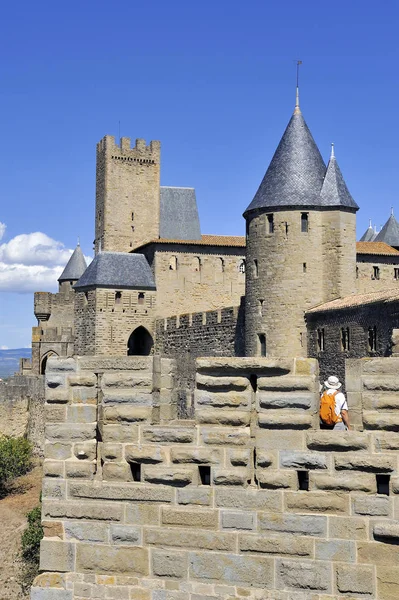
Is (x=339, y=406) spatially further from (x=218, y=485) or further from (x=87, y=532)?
(x=87, y=532)

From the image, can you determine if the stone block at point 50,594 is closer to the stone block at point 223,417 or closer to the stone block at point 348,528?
the stone block at point 223,417

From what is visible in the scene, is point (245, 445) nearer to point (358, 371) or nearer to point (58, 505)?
point (358, 371)

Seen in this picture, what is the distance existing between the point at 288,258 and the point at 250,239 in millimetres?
1889

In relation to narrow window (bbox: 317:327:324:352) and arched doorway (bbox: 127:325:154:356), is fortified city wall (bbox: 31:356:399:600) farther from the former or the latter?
arched doorway (bbox: 127:325:154:356)

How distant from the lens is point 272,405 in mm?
5141

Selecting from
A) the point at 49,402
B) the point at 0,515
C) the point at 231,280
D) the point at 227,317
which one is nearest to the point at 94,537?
the point at 49,402

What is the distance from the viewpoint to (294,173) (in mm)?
31328

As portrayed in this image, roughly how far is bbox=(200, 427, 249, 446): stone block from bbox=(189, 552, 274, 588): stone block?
63 centimetres

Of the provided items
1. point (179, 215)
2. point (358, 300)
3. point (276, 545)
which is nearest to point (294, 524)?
point (276, 545)

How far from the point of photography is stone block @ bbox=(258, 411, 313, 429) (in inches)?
200

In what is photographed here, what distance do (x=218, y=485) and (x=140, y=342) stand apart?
3837 centimetres

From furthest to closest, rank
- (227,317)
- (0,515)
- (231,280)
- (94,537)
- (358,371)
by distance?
(231,280), (227,317), (0,515), (94,537), (358,371)

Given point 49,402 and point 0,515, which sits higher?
point 49,402

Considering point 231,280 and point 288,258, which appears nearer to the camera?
point 288,258
